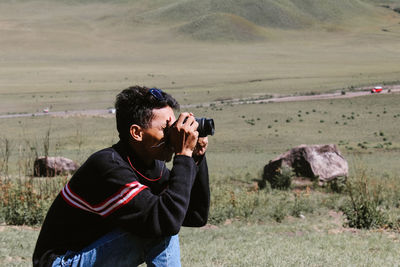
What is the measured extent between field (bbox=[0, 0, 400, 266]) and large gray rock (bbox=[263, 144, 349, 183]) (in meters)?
0.55

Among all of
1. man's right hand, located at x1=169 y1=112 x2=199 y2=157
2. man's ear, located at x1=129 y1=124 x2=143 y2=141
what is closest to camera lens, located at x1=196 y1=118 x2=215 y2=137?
man's right hand, located at x1=169 y1=112 x2=199 y2=157

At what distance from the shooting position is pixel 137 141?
3426 millimetres

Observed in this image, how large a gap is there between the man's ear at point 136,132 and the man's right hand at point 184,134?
190 mm

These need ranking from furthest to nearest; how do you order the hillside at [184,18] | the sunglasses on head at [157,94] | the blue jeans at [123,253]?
the hillside at [184,18] < the sunglasses on head at [157,94] < the blue jeans at [123,253]

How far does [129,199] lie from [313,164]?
1115cm

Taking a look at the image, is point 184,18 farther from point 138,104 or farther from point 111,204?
point 111,204

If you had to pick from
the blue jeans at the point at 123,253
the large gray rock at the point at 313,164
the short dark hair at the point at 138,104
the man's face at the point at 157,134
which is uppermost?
the short dark hair at the point at 138,104

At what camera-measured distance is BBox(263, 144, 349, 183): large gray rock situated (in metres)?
13.8

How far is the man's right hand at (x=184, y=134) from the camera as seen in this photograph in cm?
332

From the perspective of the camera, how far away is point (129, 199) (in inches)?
126

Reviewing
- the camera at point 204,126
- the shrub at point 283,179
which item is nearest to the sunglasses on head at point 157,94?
the camera at point 204,126

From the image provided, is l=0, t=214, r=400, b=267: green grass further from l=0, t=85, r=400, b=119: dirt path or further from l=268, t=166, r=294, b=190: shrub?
l=0, t=85, r=400, b=119: dirt path

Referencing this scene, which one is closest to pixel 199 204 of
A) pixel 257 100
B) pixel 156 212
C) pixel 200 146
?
pixel 200 146

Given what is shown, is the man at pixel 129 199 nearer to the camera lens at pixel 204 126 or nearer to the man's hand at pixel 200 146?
the camera lens at pixel 204 126
